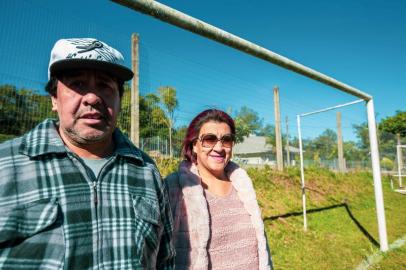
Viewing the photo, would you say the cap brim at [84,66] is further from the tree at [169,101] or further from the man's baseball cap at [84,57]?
the tree at [169,101]

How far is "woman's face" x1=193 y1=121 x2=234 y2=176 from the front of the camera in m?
2.33

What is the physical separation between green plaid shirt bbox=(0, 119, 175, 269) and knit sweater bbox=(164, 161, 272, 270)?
50cm

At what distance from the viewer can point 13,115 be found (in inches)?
119

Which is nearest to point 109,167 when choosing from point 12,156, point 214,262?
point 12,156

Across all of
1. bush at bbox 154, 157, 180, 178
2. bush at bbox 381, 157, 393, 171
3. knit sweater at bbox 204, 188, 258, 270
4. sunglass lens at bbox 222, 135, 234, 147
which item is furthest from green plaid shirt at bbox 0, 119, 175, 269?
bush at bbox 381, 157, 393, 171

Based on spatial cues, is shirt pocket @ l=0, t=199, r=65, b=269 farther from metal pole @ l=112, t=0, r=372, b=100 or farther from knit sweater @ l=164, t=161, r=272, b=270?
metal pole @ l=112, t=0, r=372, b=100

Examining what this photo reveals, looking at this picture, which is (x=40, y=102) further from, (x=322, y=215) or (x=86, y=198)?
(x=322, y=215)

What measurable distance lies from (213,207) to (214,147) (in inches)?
18.1

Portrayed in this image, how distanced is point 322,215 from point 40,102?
7423 mm

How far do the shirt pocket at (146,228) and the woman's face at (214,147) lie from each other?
2.99ft

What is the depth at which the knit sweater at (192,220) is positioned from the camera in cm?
191

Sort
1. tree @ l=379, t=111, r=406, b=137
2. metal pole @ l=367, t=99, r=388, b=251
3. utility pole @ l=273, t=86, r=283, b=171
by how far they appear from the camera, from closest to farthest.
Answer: metal pole @ l=367, t=99, r=388, b=251 < utility pole @ l=273, t=86, r=283, b=171 < tree @ l=379, t=111, r=406, b=137

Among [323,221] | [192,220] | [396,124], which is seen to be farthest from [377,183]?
[396,124]

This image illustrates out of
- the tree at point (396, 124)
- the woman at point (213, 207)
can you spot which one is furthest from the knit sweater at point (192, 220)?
the tree at point (396, 124)
